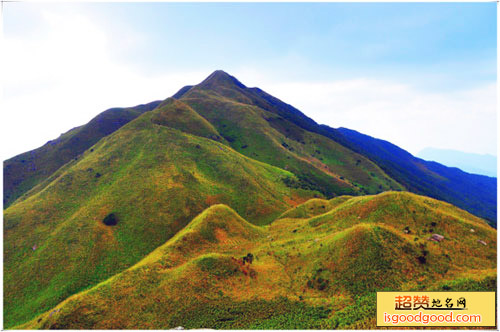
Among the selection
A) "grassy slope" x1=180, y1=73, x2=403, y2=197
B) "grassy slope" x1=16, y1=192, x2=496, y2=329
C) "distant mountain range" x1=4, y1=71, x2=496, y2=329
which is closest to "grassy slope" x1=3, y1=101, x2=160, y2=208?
"distant mountain range" x1=4, y1=71, x2=496, y2=329

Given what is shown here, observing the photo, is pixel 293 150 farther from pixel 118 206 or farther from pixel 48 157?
pixel 48 157

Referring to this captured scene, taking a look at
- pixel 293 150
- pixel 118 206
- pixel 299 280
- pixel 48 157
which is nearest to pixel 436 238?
pixel 299 280

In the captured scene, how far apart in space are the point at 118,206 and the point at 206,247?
122 feet

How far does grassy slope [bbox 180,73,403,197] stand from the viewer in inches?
5123

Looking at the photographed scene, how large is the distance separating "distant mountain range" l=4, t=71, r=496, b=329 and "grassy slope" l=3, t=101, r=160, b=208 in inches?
255

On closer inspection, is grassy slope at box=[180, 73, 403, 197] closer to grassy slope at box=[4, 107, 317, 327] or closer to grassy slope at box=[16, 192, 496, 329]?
grassy slope at box=[4, 107, 317, 327]

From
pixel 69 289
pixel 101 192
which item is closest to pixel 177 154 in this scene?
pixel 101 192

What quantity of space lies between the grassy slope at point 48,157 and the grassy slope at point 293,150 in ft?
226

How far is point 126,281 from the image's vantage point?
100ft

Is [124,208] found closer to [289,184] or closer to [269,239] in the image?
[269,239]

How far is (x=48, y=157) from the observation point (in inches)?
4828

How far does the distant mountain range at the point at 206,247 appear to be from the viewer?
25.5m

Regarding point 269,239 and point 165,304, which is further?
point 269,239

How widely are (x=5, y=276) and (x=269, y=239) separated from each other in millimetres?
53923
